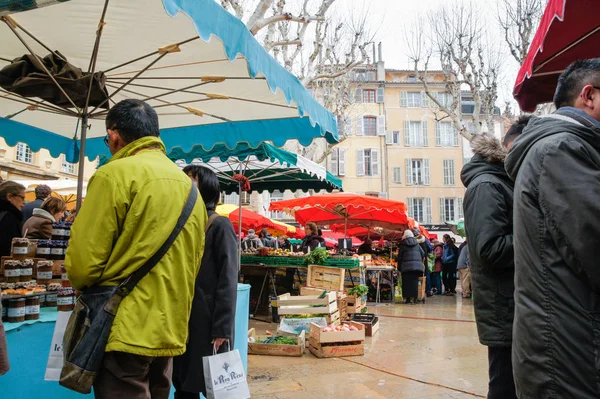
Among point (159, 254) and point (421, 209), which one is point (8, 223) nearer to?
point (159, 254)

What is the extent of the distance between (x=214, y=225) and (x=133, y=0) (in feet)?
5.19

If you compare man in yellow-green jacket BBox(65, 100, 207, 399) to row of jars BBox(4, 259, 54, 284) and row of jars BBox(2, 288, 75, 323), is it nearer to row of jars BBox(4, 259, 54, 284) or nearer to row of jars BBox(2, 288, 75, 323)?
row of jars BBox(2, 288, 75, 323)

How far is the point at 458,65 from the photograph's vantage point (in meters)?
21.6

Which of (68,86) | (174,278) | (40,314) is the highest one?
(68,86)

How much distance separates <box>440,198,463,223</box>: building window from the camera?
37600 mm

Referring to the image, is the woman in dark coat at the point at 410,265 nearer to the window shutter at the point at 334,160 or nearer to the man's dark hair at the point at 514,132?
the man's dark hair at the point at 514,132

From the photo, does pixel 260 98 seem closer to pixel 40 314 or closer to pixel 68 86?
pixel 68 86

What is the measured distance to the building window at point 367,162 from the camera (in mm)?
38094

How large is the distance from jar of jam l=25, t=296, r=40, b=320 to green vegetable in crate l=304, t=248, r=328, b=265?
226 inches

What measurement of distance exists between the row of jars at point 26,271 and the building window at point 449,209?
36.9m

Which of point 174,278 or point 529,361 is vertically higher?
point 174,278

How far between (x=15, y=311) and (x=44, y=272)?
378 mm

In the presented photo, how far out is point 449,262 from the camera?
14398 millimetres

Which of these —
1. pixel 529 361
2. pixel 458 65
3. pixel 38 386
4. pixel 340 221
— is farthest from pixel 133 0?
pixel 458 65
